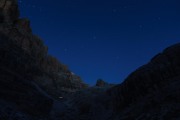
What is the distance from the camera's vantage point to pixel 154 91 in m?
30.4

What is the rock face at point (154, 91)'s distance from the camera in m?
23.7

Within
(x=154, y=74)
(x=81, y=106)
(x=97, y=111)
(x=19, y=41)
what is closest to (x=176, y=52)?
(x=154, y=74)

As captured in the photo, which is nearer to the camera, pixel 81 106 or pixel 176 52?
pixel 176 52

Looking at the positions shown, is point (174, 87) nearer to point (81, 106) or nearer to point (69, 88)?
point (81, 106)

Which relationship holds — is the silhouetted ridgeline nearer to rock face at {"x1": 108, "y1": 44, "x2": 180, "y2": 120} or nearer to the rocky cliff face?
rock face at {"x1": 108, "y1": 44, "x2": 180, "y2": 120}

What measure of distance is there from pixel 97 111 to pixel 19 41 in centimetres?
5395

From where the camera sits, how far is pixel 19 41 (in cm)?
9200

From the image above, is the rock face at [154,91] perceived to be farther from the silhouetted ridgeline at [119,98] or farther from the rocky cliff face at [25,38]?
the rocky cliff face at [25,38]

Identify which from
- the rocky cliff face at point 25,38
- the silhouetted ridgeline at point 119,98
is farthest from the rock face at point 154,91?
the rocky cliff face at point 25,38

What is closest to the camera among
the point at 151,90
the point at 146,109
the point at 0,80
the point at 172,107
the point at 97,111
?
the point at 172,107

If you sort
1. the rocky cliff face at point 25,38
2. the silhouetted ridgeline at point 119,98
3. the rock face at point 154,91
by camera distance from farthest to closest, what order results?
the rocky cliff face at point 25,38, the silhouetted ridgeline at point 119,98, the rock face at point 154,91

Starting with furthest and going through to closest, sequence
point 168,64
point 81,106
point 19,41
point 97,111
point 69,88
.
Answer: point 69,88 < point 19,41 < point 81,106 < point 97,111 < point 168,64

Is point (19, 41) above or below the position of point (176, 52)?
above

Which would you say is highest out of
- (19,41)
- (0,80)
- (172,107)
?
(19,41)
